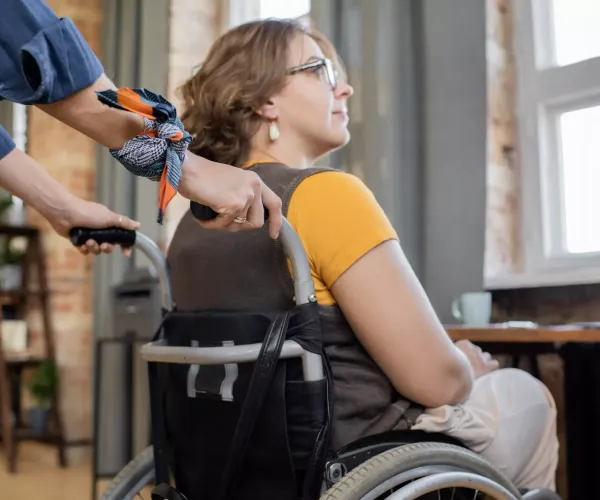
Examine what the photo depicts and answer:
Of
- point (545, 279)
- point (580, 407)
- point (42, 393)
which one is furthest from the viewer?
point (42, 393)

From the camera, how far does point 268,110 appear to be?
122 cm

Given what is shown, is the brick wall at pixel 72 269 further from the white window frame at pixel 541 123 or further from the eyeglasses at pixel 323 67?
the eyeglasses at pixel 323 67

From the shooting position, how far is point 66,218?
1051 millimetres

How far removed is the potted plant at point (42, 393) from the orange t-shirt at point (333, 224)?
3106mm

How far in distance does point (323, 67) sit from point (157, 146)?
Result: 0.65 meters

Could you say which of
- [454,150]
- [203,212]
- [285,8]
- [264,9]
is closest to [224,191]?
[203,212]

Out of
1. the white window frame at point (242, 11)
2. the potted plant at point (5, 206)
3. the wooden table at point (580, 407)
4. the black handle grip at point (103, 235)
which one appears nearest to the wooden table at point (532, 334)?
the wooden table at point (580, 407)

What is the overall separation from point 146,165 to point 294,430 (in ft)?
1.38

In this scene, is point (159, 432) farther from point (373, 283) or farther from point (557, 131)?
point (557, 131)

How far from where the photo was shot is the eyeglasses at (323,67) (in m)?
1.22

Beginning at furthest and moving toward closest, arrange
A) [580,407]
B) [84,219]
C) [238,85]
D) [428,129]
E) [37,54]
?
[428,129]
[580,407]
[238,85]
[84,219]
[37,54]

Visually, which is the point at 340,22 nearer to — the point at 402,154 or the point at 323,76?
the point at 402,154

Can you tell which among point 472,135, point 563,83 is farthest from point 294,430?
point 563,83

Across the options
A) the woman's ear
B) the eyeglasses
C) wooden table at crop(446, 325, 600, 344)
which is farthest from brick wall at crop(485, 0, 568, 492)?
the woman's ear
